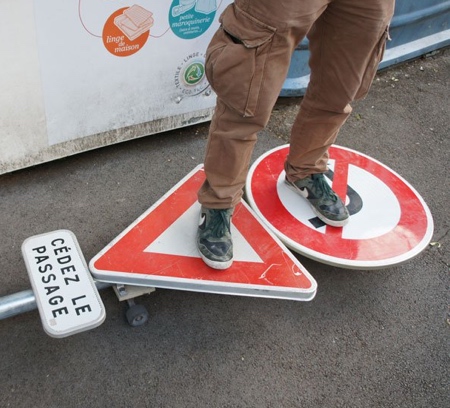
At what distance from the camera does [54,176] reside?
249 cm

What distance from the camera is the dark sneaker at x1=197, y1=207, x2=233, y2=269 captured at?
74.6 inches

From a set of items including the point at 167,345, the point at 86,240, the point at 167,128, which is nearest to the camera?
the point at 167,345

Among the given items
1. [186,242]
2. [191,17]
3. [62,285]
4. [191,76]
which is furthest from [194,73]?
[62,285]

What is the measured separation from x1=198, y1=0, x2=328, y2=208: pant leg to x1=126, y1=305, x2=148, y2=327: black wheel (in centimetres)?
61

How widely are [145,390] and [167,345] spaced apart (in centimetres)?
19

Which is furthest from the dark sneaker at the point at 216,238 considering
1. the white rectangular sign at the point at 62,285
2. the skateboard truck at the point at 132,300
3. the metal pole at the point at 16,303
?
the metal pole at the point at 16,303

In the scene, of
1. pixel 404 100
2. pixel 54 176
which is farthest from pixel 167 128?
pixel 404 100

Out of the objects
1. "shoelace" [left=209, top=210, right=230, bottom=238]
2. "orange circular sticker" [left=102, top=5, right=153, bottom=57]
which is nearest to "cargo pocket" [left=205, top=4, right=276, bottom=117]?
"shoelace" [left=209, top=210, right=230, bottom=238]

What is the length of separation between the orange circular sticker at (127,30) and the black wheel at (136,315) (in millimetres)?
1094

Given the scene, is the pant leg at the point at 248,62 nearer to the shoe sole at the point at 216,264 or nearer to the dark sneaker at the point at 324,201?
the shoe sole at the point at 216,264

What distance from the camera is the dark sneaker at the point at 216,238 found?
1896 mm

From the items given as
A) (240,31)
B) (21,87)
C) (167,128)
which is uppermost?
(240,31)

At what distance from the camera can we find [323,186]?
2.26 meters

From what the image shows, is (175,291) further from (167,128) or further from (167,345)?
(167,128)
